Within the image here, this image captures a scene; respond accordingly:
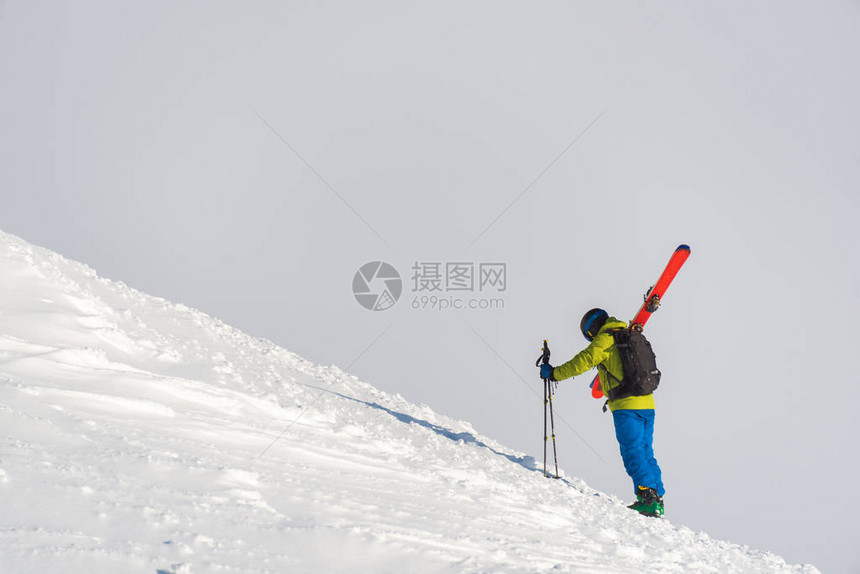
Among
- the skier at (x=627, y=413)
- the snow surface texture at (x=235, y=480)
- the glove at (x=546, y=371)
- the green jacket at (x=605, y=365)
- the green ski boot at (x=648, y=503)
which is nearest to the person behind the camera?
the snow surface texture at (x=235, y=480)

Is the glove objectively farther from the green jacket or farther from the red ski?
the red ski

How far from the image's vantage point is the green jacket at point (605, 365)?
7.84 metres

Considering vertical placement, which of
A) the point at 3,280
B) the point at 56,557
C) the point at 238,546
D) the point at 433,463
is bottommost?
the point at 56,557

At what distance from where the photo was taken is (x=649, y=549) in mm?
5168

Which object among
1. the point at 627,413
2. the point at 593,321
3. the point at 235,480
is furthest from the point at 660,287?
the point at 235,480

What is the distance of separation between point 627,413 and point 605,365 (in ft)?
2.27

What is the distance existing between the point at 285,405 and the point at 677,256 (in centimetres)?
600

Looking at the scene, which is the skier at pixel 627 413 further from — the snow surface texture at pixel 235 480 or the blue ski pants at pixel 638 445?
the snow surface texture at pixel 235 480

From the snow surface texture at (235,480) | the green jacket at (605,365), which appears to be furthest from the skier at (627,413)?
the snow surface texture at (235,480)

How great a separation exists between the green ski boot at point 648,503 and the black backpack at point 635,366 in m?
1.23

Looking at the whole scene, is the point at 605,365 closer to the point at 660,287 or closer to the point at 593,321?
the point at 593,321

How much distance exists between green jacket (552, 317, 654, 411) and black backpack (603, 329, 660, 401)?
6 centimetres

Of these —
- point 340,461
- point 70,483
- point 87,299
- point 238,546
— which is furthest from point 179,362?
point 238,546

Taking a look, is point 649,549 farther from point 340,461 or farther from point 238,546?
point 238,546
